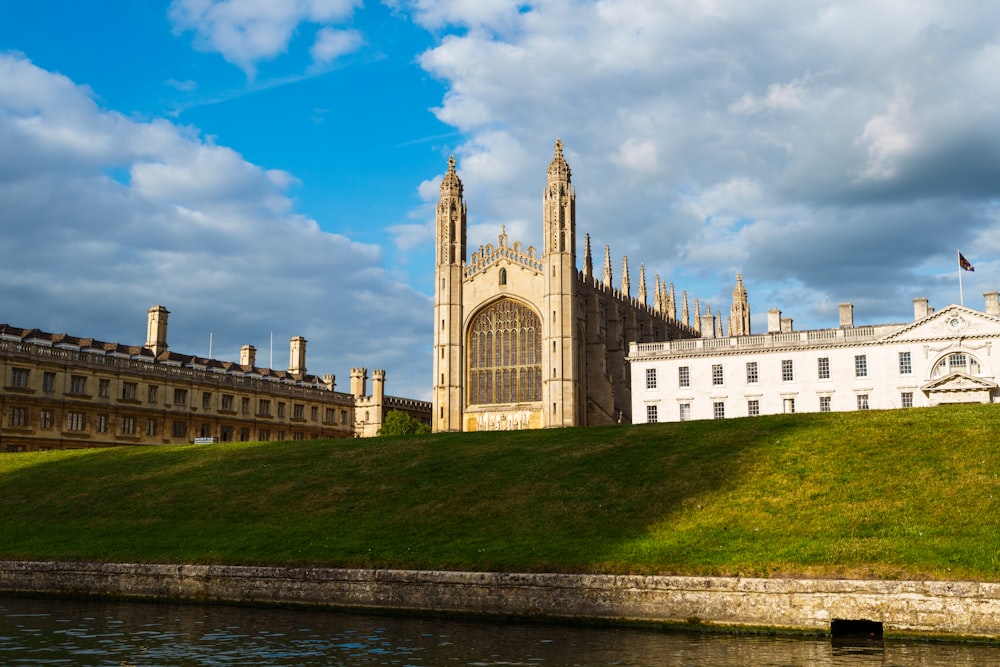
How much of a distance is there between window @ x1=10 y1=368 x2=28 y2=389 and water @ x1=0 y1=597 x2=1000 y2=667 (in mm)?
52397

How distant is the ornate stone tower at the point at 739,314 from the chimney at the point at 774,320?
39.6m

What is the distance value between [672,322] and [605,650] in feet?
322

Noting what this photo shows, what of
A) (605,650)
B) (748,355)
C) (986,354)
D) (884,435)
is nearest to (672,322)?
(748,355)

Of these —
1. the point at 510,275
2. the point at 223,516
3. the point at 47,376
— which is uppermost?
the point at 510,275

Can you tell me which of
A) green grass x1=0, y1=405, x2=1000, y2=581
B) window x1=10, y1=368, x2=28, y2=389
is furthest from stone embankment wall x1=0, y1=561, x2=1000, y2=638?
window x1=10, y1=368, x2=28, y2=389

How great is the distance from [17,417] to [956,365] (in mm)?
63621

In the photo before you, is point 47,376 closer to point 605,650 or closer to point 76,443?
point 76,443

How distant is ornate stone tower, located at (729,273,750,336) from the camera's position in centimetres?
12231

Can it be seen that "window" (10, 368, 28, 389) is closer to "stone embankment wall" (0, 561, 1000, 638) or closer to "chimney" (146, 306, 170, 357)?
"chimney" (146, 306, 170, 357)

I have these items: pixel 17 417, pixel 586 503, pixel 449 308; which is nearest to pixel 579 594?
pixel 586 503

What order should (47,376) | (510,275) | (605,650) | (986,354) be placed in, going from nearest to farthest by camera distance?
(605,650) → (986,354) → (47,376) → (510,275)

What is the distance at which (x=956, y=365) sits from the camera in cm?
6581

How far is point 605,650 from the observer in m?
17.2

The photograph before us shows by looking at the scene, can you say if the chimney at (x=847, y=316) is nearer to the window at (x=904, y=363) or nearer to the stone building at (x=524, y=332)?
the window at (x=904, y=363)
